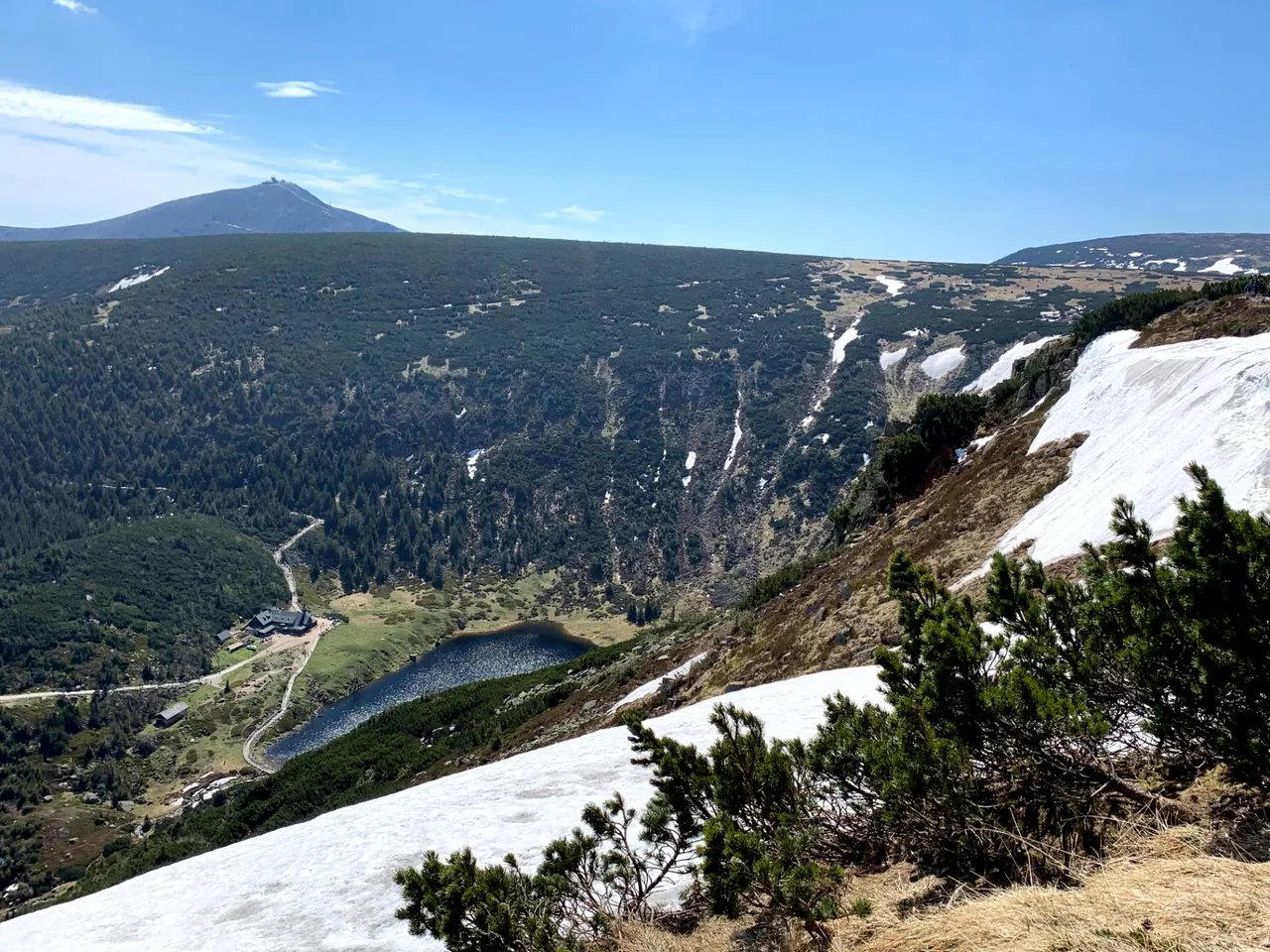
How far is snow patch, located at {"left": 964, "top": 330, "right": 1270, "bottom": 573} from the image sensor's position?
679 inches

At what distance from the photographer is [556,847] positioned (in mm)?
7773

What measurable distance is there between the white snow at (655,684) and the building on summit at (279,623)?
9129cm

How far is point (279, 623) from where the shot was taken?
105125 millimetres

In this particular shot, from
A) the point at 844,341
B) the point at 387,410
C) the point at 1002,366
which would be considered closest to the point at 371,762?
the point at 1002,366

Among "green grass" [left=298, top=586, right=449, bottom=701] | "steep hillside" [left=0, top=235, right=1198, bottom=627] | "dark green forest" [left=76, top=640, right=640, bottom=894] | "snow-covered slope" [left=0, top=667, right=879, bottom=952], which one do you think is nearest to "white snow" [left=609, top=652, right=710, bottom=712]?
"dark green forest" [left=76, top=640, right=640, bottom=894]

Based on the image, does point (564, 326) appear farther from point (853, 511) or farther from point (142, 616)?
point (853, 511)

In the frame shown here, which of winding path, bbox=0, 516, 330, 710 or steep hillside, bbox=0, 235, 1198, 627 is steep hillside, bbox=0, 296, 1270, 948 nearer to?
winding path, bbox=0, 516, 330, 710

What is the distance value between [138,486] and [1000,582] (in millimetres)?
164732

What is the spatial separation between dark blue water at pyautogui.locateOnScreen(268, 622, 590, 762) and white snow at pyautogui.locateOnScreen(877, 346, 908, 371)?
274 feet

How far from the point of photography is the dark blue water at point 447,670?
3172 inches

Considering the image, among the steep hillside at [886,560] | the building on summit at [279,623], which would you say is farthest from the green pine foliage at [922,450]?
the building on summit at [279,623]

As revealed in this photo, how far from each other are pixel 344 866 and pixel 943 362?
13612 cm

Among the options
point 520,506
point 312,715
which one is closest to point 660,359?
point 520,506

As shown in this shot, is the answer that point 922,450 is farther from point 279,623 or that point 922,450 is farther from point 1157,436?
point 279,623
